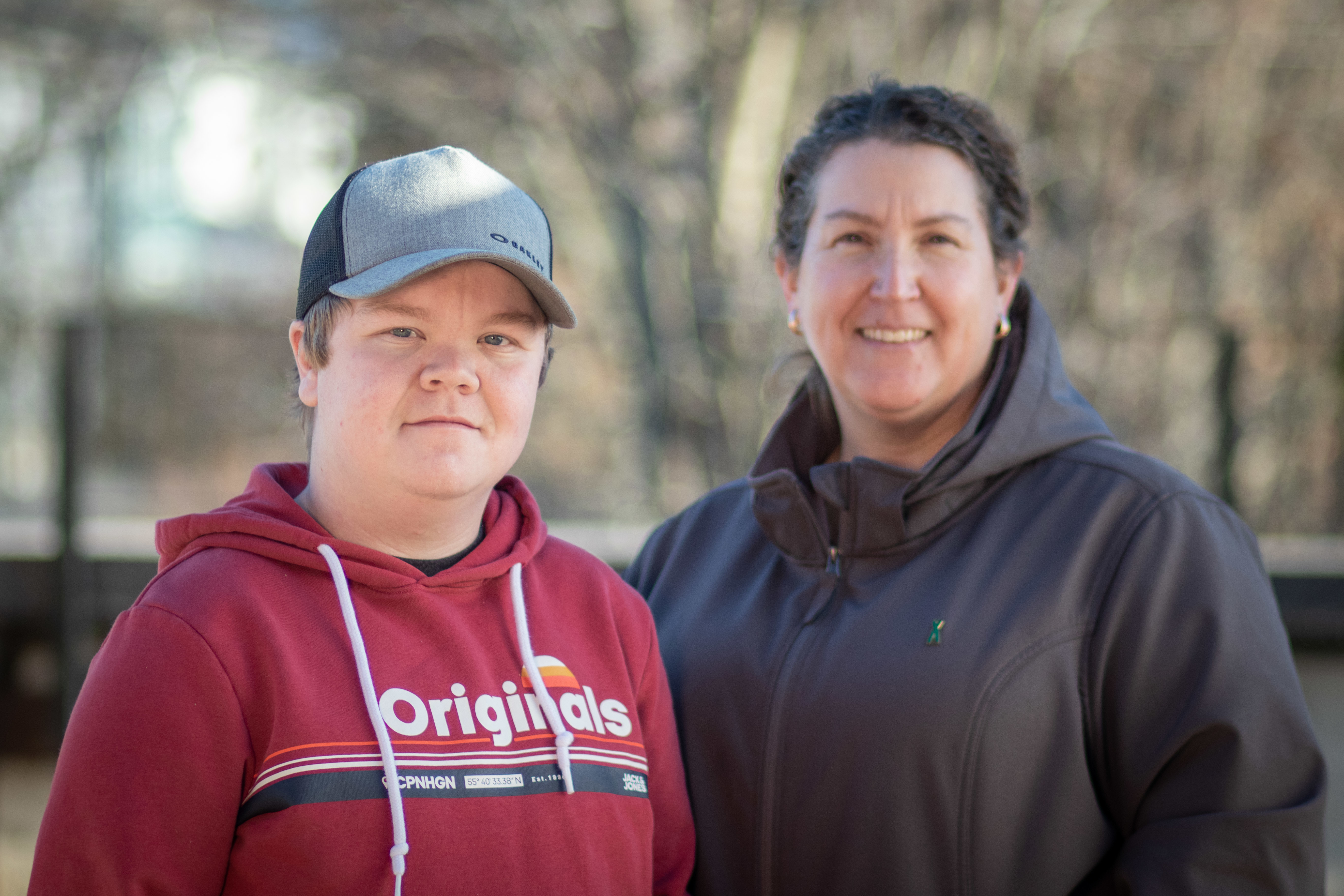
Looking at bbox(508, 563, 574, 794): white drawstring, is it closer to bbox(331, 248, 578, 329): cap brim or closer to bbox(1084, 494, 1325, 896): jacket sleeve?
bbox(331, 248, 578, 329): cap brim

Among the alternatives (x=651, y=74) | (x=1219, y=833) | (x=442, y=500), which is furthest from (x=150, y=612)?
(x=651, y=74)

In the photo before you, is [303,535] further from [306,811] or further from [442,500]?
[306,811]

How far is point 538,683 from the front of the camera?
1.64 metres

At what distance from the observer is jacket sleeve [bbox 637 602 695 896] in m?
1.85

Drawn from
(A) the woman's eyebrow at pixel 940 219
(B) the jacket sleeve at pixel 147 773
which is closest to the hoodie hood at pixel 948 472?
(A) the woman's eyebrow at pixel 940 219

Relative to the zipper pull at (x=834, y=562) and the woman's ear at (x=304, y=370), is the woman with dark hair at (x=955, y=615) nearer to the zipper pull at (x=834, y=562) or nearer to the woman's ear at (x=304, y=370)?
the zipper pull at (x=834, y=562)

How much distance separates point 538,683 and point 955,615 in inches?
28.2

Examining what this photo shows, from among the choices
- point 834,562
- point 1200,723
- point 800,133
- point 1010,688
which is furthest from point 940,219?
point 800,133

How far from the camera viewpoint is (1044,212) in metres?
7.00

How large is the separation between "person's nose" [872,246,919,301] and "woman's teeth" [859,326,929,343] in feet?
0.20

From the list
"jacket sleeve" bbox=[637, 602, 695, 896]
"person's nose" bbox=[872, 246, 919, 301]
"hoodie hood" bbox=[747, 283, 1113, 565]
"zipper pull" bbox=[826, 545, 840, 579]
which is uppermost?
"person's nose" bbox=[872, 246, 919, 301]

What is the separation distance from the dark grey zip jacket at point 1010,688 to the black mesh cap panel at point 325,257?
3.20 feet

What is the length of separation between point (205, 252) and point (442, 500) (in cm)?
1195

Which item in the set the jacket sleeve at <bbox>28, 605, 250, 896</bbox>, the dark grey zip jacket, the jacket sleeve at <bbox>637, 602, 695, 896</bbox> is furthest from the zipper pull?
the jacket sleeve at <bbox>28, 605, 250, 896</bbox>
